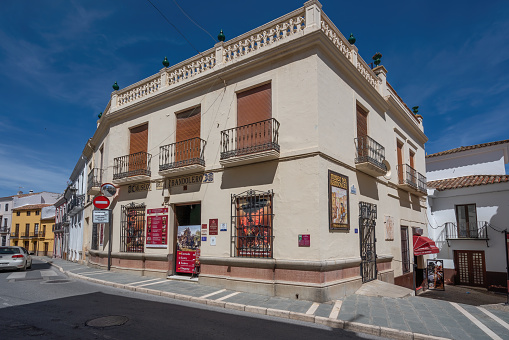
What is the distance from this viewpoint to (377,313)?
697 cm

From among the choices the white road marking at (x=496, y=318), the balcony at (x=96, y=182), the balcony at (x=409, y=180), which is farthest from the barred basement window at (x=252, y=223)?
the balcony at (x=96, y=182)

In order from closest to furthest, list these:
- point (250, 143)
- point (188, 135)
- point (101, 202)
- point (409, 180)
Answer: point (250, 143)
point (188, 135)
point (101, 202)
point (409, 180)

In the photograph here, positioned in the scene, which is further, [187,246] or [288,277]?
[187,246]

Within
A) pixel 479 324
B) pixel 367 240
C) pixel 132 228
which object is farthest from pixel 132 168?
pixel 479 324

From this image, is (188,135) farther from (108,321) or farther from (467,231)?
(467,231)

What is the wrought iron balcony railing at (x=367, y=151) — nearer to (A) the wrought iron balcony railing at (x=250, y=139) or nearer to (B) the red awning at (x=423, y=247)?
(A) the wrought iron balcony railing at (x=250, y=139)

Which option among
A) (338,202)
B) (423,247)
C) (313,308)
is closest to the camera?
(313,308)

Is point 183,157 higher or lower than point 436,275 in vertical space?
higher

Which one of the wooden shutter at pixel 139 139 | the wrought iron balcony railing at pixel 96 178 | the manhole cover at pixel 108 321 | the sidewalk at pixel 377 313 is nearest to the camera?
the manhole cover at pixel 108 321

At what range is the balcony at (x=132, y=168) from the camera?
12391 millimetres

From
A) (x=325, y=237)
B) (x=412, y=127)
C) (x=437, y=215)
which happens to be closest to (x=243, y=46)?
(x=325, y=237)

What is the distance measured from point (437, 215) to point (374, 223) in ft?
30.9

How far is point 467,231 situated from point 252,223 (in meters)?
13.6

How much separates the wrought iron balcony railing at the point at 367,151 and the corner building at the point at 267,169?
3.3 inches
